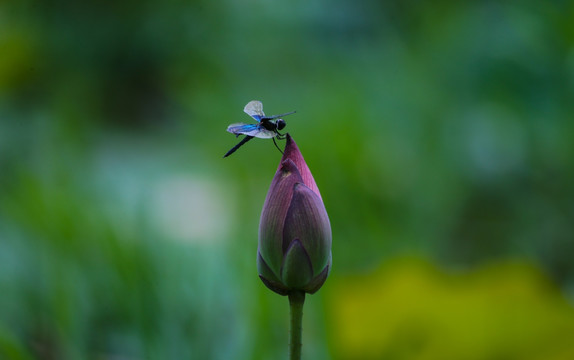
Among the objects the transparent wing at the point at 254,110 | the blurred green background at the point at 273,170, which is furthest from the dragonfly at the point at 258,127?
the blurred green background at the point at 273,170

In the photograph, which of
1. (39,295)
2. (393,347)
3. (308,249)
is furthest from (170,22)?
(308,249)

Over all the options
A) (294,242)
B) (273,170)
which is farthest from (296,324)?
(273,170)

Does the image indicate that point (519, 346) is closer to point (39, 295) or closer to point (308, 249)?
point (308, 249)

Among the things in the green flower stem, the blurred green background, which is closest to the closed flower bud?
the green flower stem

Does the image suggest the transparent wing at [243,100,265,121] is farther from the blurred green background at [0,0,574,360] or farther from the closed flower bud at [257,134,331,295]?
the blurred green background at [0,0,574,360]

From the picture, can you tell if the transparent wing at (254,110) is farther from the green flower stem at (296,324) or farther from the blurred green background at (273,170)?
the blurred green background at (273,170)

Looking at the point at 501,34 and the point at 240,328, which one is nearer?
the point at 240,328

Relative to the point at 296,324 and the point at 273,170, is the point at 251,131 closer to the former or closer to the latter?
the point at 296,324
